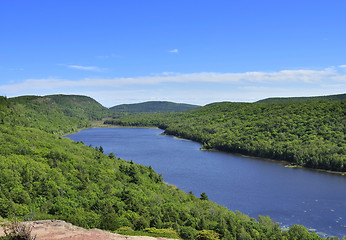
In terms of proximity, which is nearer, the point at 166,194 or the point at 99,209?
the point at 99,209

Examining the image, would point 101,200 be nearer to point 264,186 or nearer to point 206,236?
point 206,236

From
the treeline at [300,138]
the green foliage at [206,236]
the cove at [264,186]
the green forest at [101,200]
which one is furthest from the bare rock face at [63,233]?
the treeline at [300,138]

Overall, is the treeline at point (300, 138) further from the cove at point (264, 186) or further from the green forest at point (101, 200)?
the green forest at point (101, 200)

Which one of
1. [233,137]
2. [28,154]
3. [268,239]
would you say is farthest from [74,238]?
[233,137]

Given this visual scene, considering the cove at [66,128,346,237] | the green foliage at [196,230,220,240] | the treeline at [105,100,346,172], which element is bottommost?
the cove at [66,128,346,237]

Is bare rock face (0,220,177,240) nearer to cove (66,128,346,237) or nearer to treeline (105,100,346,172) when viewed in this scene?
cove (66,128,346,237)

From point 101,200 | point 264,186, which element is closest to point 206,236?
point 101,200

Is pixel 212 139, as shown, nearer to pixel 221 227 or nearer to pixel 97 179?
pixel 97 179

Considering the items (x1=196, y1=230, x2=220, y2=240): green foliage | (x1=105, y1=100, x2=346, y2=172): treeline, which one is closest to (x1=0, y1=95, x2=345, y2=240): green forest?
(x1=196, y1=230, x2=220, y2=240): green foliage
